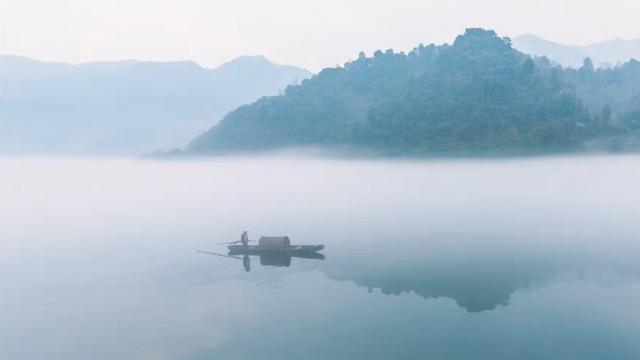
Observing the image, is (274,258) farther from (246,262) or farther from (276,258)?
(246,262)

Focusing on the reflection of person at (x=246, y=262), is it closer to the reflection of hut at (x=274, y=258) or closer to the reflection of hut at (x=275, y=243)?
the reflection of hut at (x=274, y=258)

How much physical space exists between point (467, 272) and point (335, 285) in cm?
1193

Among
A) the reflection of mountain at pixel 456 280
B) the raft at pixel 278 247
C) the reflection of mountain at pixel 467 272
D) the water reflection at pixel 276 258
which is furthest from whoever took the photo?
the raft at pixel 278 247

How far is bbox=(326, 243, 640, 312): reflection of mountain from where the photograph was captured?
41241mm

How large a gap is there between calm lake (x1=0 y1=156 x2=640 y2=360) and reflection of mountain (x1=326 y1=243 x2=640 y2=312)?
18cm

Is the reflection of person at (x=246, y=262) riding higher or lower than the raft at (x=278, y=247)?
lower

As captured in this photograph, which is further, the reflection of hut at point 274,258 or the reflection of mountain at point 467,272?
the reflection of hut at point 274,258

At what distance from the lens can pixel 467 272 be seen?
48.0m

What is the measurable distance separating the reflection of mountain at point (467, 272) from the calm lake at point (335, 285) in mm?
178

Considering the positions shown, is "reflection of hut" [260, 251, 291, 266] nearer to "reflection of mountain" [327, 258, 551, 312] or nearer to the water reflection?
the water reflection

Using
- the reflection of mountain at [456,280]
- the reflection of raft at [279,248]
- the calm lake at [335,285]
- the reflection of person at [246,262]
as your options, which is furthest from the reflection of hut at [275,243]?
the reflection of mountain at [456,280]

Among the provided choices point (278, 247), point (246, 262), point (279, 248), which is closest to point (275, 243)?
point (278, 247)

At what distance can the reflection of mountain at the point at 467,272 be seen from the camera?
135 feet

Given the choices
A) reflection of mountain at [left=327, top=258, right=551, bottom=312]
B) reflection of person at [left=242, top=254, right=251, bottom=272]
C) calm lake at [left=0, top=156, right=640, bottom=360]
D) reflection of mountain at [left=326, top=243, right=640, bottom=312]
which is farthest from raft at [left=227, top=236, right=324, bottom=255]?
reflection of mountain at [left=327, top=258, right=551, bottom=312]
